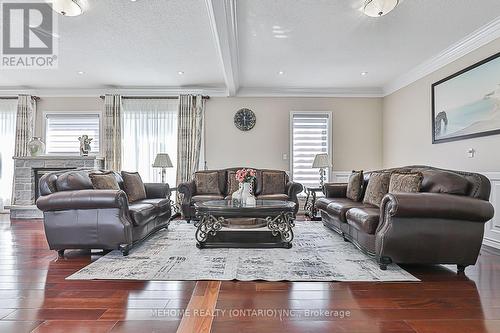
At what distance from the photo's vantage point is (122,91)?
23.0 feet

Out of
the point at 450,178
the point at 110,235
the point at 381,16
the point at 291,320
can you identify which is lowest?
the point at 291,320

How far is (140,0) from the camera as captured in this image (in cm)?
345

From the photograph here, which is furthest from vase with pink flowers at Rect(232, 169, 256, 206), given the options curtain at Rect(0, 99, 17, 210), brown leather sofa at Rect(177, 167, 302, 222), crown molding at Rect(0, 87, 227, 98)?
curtain at Rect(0, 99, 17, 210)

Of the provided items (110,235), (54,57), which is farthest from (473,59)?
(54,57)

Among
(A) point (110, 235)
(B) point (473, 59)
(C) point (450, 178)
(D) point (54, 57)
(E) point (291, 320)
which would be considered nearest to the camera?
(E) point (291, 320)

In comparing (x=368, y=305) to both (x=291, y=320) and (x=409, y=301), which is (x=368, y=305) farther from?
(x=291, y=320)

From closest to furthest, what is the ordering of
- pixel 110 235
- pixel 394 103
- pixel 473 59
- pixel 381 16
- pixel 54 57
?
pixel 110 235
pixel 381 16
pixel 473 59
pixel 54 57
pixel 394 103

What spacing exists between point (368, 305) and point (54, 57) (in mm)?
5620

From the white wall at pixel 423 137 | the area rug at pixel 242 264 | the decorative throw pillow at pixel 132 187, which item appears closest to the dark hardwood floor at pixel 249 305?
the area rug at pixel 242 264

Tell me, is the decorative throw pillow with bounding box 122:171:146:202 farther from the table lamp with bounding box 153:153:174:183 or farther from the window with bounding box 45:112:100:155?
the window with bounding box 45:112:100:155

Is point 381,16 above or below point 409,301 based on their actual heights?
above

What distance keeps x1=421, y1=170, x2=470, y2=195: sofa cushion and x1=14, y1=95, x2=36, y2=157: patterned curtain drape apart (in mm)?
7422

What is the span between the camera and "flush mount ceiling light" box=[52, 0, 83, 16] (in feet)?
11.0

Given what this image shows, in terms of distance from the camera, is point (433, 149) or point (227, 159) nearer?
point (433, 149)
